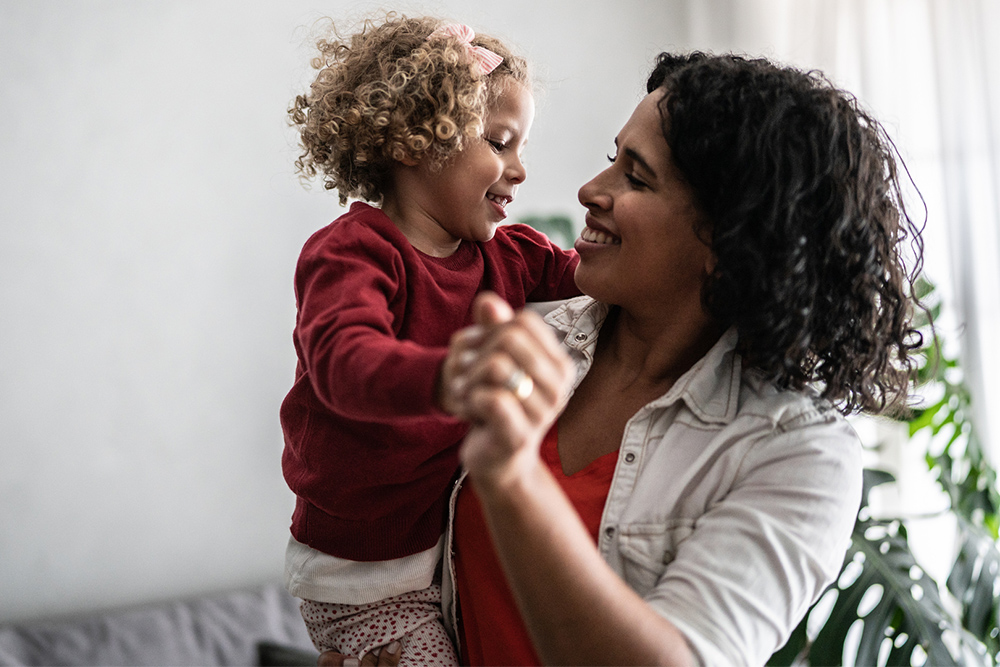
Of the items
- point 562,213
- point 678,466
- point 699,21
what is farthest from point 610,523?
point 699,21

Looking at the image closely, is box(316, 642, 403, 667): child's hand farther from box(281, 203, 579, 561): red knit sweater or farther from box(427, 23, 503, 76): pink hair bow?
box(427, 23, 503, 76): pink hair bow

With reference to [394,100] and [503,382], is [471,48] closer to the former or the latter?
[394,100]

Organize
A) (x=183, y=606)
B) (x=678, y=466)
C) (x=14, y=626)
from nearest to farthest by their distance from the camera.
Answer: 1. (x=678, y=466)
2. (x=14, y=626)
3. (x=183, y=606)

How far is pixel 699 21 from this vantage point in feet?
12.0

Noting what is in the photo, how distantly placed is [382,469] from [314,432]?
11 cm

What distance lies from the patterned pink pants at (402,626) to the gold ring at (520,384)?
1.99ft

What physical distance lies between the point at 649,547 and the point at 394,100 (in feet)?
2.15

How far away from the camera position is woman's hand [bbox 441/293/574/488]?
60 cm

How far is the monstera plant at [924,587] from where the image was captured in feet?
6.06

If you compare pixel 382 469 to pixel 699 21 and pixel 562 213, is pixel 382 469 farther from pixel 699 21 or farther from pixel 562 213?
pixel 699 21

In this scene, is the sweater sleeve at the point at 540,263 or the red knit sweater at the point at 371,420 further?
the sweater sleeve at the point at 540,263

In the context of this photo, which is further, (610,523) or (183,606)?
(183,606)

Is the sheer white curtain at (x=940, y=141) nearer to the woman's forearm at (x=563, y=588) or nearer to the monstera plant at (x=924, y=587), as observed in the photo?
the monstera plant at (x=924, y=587)

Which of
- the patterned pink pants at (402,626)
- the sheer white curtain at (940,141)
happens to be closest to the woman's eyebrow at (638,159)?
the patterned pink pants at (402,626)
